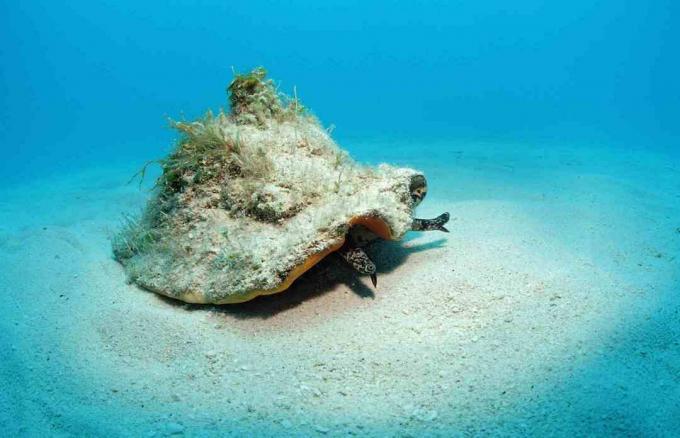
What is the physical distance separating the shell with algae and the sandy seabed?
388mm

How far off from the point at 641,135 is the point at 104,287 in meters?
24.2

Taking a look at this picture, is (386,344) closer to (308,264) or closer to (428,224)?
(308,264)

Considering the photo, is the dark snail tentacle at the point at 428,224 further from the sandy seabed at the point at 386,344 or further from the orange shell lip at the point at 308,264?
the orange shell lip at the point at 308,264

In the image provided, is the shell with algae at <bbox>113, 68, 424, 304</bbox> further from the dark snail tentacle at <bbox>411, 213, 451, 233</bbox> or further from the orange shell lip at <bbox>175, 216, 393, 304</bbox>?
the dark snail tentacle at <bbox>411, 213, 451, 233</bbox>

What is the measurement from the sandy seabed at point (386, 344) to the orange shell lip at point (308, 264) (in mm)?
209

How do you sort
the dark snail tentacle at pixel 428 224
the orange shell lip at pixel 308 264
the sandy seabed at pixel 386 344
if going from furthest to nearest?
1. the dark snail tentacle at pixel 428 224
2. the orange shell lip at pixel 308 264
3. the sandy seabed at pixel 386 344

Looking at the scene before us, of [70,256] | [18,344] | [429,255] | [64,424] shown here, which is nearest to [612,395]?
[429,255]

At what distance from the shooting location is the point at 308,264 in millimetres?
3289

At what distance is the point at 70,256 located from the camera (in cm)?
539

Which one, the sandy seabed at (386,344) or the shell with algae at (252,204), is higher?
the shell with algae at (252,204)

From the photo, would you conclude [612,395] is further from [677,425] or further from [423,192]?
[423,192]

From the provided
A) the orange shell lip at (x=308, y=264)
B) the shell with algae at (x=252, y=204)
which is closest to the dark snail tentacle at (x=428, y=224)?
the shell with algae at (x=252, y=204)

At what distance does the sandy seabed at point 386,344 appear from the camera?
2.46 metres

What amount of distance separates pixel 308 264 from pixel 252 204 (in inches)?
36.7
